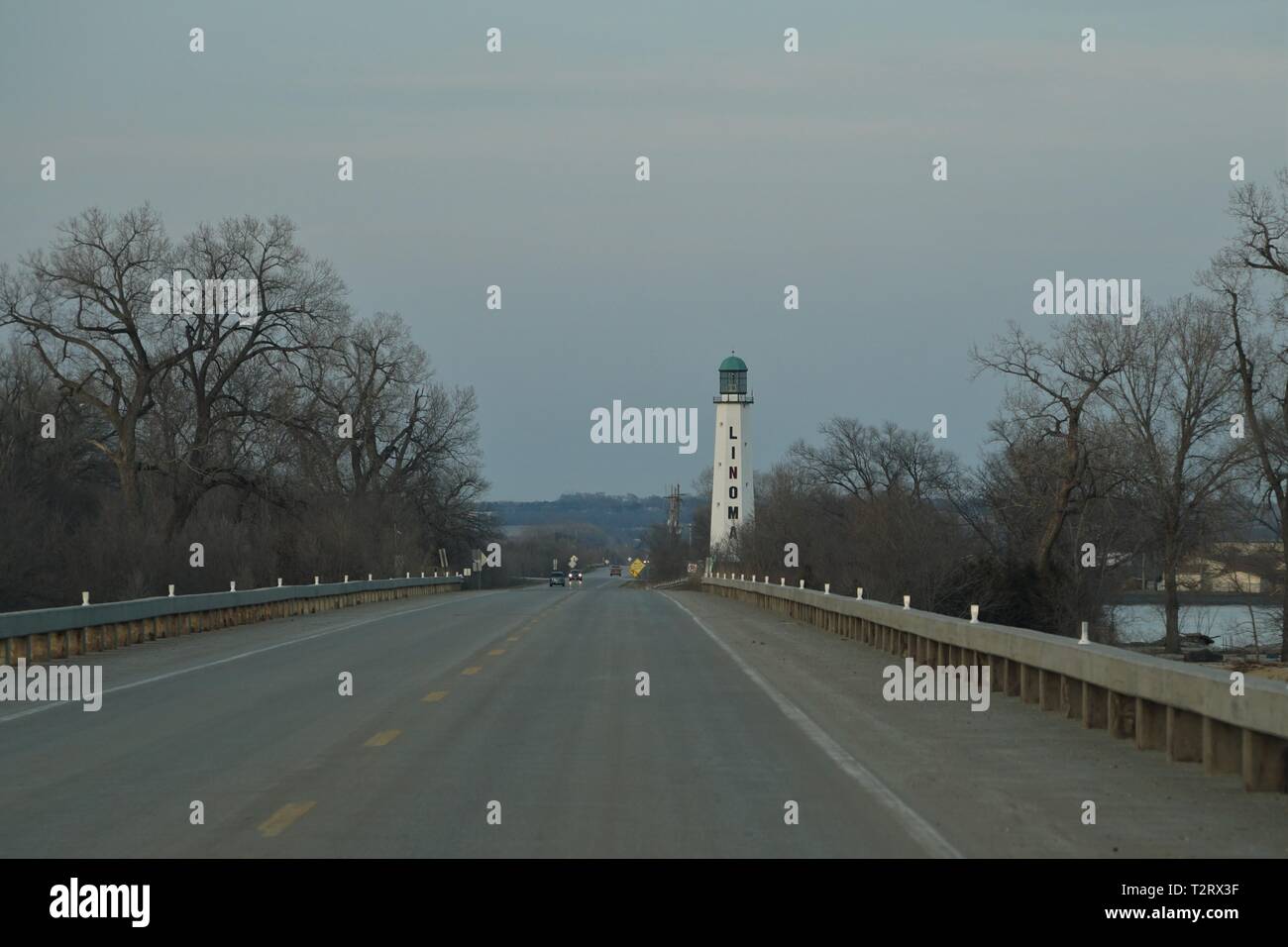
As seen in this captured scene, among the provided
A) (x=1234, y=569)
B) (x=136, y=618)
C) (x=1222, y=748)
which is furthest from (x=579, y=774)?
(x=1234, y=569)

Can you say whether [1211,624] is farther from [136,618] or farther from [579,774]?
[579,774]

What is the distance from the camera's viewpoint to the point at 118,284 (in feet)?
174

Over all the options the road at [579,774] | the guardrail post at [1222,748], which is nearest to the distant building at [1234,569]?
the road at [579,774]

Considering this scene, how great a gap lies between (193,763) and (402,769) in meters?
1.85

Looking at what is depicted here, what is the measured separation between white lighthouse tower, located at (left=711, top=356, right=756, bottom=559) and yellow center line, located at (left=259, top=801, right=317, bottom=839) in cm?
9406

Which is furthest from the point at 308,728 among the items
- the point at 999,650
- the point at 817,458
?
Answer: the point at 817,458

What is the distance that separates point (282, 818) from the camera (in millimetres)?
9719

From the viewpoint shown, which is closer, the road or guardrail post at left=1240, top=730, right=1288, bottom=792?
the road

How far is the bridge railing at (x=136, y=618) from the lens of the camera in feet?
76.2

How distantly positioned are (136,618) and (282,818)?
20.4m

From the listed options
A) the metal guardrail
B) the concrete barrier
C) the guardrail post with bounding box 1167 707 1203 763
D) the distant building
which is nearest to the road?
the guardrail post with bounding box 1167 707 1203 763

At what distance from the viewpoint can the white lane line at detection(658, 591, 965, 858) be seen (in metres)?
9.05

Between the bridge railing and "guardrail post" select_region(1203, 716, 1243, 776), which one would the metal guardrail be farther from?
"guardrail post" select_region(1203, 716, 1243, 776)

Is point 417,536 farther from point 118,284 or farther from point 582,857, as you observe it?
point 582,857
